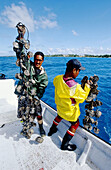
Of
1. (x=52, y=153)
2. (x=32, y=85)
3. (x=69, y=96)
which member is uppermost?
(x=32, y=85)

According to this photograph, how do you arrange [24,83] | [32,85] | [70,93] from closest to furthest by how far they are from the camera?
[70,93]
[24,83]
[32,85]

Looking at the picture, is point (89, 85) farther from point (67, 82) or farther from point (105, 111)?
point (105, 111)

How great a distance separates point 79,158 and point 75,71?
65.9 inches

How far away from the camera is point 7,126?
2.64 metres

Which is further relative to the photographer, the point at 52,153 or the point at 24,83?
the point at 52,153

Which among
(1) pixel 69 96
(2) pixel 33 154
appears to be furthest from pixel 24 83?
(2) pixel 33 154

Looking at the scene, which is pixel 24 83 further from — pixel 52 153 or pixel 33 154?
pixel 52 153

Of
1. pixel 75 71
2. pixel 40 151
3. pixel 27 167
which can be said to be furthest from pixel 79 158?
pixel 75 71

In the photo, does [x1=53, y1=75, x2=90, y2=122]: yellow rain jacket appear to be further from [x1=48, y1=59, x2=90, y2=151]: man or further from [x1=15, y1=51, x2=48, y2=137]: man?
[x1=15, y1=51, x2=48, y2=137]: man

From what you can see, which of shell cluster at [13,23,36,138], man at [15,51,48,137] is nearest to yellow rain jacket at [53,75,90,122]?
man at [15,51,48,137]

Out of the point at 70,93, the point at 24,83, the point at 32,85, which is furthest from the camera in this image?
the point at 32,85

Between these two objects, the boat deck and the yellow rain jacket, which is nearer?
the yellow rain jacket

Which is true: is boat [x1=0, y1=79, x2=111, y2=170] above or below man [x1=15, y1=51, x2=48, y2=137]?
below

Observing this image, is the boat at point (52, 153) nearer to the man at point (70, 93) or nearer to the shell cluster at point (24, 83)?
the man at point (70, 93)
